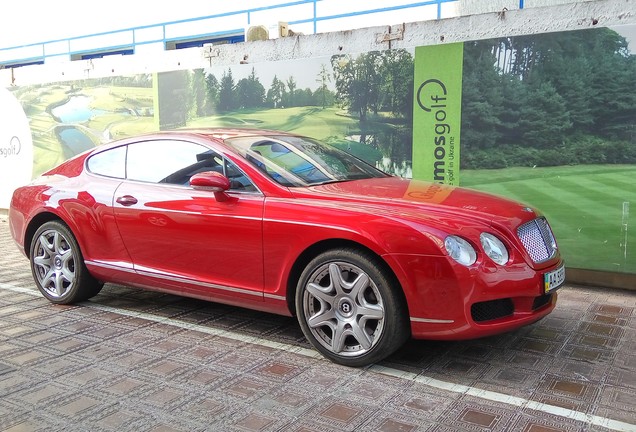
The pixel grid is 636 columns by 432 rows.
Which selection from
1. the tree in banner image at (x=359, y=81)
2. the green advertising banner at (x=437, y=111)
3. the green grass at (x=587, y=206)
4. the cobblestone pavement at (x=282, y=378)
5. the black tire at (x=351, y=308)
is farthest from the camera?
the tree in banner image at (x=359, y=81)

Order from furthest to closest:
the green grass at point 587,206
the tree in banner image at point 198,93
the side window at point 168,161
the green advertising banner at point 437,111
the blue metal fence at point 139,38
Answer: the blue metal fence at point 139,38 → the tree in banner image at point 198,93 → the green advertising banner at point 437,111 → the green grass at point 587,206 → the side window at point 168,161

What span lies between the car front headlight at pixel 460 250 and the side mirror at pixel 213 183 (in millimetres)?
1630

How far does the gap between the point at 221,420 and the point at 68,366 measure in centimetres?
135

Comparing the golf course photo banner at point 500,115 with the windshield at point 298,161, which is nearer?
the windshield at point 298,161

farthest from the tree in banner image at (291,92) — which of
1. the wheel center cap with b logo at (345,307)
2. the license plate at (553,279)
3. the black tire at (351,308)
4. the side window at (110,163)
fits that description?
Result: the license plate at (553,279)

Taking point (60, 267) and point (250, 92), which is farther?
point (250, 92)

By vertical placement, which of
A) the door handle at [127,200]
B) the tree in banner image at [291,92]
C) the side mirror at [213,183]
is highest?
the tree in banner image at [291,92]

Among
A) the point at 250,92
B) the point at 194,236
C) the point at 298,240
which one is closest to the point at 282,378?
the point at 298,240

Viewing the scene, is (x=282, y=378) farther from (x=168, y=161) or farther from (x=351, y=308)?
(x=168, y=161)

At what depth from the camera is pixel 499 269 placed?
3.64 meters

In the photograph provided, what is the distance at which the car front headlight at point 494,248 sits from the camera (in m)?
3.67

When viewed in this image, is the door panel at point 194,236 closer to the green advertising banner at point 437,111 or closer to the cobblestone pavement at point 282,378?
the cobblestone pavement at point 282,378

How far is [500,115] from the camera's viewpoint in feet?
21.2

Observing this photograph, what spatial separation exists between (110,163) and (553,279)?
3.67 m
